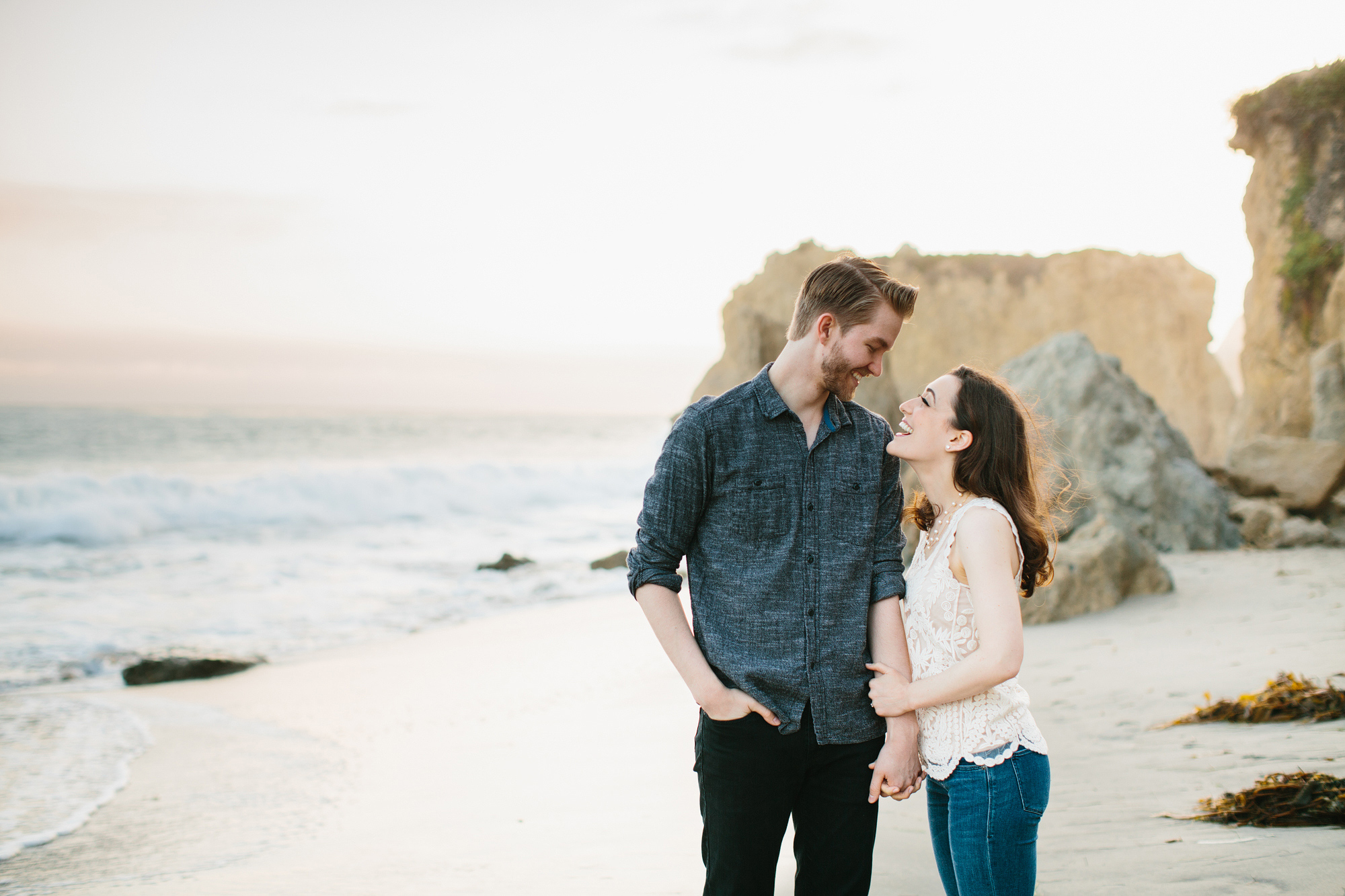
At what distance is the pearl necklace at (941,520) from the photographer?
2.38m

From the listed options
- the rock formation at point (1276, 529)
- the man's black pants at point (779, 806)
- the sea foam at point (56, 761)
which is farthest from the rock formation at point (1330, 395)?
the sea foam at point (56, 761)

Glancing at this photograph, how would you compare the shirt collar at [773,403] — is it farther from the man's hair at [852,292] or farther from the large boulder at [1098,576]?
the large boulder at [1098,576]

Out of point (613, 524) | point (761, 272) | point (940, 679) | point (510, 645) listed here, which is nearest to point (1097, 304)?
point (761, 272)

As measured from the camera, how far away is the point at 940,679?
2193 millimetres

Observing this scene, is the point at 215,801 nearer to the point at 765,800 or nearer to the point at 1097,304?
the point at 765,800

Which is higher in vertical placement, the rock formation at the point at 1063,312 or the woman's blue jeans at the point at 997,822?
the rock formation at the point at 1063,312

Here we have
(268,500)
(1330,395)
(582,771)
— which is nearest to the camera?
(582,771)

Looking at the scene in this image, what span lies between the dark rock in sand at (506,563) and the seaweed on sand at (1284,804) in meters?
11.3

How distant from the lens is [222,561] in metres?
14.2

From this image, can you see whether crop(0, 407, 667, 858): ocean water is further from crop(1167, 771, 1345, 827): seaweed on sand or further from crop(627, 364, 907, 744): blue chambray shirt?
crop(1167, 771, 1345, 827): seaweed on sand

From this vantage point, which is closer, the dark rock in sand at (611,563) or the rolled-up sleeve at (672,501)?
the rolled-up sleeve at (672,501)

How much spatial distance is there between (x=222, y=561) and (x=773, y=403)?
14111mm

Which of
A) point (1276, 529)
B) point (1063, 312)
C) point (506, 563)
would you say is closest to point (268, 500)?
point (506, 563)

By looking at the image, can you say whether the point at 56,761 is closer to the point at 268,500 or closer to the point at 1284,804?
the point at 1284,804
